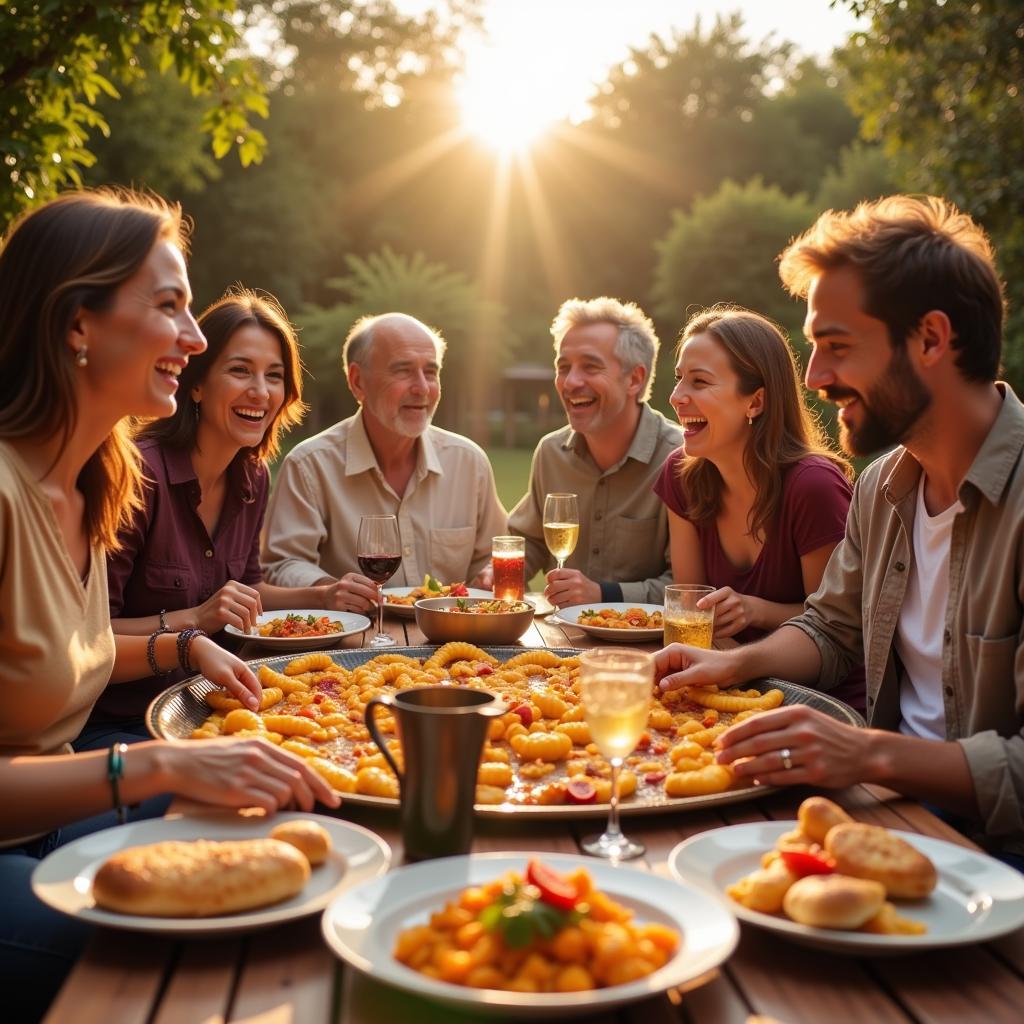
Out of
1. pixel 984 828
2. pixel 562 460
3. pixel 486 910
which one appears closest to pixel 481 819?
pixel 486 910

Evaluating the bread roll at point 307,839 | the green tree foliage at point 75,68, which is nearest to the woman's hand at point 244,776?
the bread roll at point 307,839

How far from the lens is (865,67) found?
50.1 ft

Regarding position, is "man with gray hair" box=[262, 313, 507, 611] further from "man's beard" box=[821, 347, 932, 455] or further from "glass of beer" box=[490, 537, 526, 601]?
"man's beard" box=[821, 347, 932, 455]

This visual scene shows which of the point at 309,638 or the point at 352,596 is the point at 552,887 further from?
the point at 352,596

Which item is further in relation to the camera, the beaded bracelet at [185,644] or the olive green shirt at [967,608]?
the beaded bracelet at [185,644]

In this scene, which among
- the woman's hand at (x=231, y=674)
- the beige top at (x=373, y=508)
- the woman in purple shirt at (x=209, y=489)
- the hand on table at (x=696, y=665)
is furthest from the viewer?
the beige top at (x=373, y=508)

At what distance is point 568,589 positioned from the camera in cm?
382

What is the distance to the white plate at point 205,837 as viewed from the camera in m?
1.42

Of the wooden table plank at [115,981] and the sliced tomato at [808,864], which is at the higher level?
the sliced tomato at [808,864]

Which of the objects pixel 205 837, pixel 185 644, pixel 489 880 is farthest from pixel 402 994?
pixel 185 644

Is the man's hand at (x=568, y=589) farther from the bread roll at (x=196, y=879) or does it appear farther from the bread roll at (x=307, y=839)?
the bread roll at (x=196, y=879)

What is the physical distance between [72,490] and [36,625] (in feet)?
1.52

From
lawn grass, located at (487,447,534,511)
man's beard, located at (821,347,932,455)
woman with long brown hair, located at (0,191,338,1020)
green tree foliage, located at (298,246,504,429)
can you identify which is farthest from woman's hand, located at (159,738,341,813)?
green tree foliage, located at (298,246,504,429)

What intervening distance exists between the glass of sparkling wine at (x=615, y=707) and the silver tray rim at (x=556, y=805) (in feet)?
0.27
